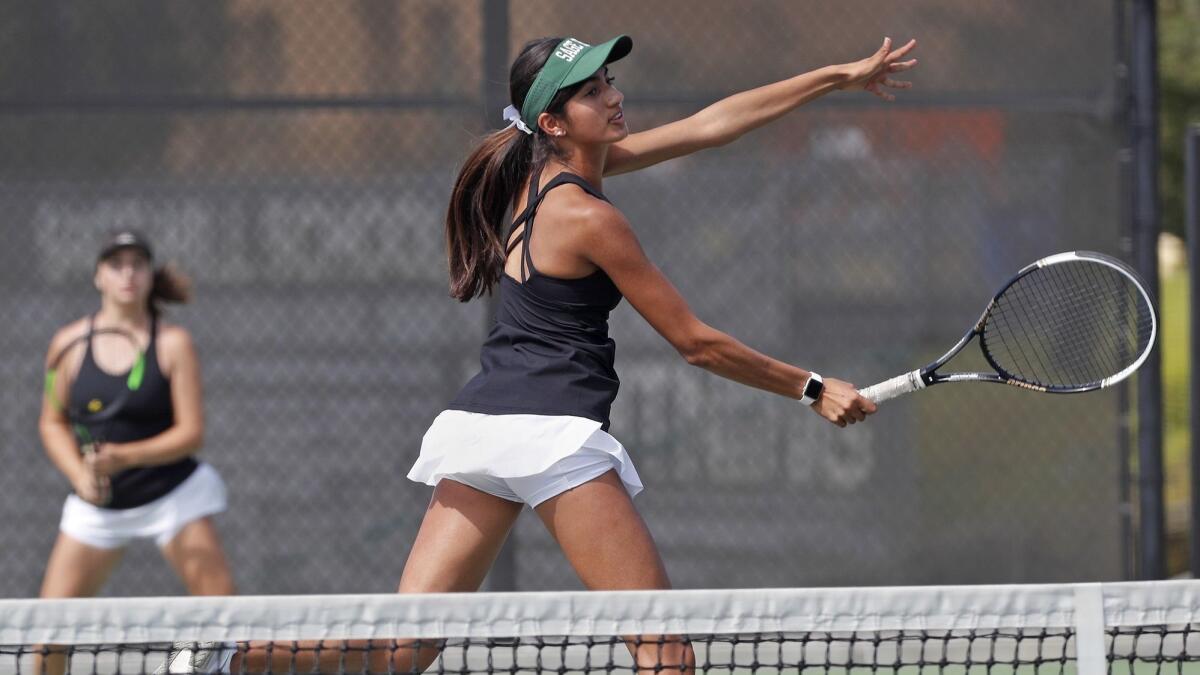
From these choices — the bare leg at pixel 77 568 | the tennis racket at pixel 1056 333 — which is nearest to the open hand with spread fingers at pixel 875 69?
the tennis racket at pixel 1056 333

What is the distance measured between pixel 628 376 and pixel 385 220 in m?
0.93

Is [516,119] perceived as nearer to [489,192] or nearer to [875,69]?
[489,192]

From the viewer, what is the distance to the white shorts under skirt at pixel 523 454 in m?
2.79

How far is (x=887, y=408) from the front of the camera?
17.6 ft

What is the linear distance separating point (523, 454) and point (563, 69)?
69cm

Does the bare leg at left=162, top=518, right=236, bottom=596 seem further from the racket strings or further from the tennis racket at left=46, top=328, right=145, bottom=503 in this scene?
the racket strings

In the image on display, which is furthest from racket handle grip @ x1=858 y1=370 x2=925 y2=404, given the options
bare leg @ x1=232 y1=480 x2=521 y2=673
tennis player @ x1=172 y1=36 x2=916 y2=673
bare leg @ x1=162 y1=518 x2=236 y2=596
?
bare leg @ x1=162 y1=518 x2=236 y2=596

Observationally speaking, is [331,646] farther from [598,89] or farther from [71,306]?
[71,306]

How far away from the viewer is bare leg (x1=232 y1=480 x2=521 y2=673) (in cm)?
278

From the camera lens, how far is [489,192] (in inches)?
121

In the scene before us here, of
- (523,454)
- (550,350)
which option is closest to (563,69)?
(550,350)

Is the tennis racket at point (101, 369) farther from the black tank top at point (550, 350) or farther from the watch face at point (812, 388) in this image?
the watch face at point (812, 388)

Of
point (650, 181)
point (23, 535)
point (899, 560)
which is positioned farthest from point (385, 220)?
point (899, 560)

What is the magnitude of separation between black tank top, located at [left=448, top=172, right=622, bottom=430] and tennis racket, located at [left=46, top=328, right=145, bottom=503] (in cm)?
171
